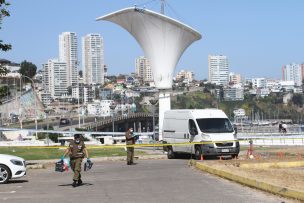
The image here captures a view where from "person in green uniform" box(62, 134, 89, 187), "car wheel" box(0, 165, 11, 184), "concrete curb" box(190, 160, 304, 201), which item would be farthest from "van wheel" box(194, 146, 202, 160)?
"person in green uniform" box(62, 134, 89, 187)

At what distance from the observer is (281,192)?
12.8 metres

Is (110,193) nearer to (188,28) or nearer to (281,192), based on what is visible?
(281,192)

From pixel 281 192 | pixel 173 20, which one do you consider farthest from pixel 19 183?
pixel 173 20

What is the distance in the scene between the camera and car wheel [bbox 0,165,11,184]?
60.0 ft

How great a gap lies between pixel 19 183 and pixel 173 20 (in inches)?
1659

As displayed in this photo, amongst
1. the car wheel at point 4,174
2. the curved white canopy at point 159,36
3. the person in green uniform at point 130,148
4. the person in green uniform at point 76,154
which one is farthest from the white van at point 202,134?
the curved white canopy at point 159,36

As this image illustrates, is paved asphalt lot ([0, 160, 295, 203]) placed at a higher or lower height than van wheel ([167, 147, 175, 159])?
lower

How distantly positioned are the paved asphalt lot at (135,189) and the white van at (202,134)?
291 inches

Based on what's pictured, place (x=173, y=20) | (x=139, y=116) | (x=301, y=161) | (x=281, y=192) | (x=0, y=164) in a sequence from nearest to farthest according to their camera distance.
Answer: (x=281, y=192) < (x=0, y=164) < (x=301, y=161) < (x=173, y=20) < (x=139, y=116)

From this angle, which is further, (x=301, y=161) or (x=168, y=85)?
(x=168, y=85)

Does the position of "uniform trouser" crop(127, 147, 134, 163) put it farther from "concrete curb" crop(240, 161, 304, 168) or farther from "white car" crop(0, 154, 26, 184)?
"white car" crop(0, 154, 26, 184)

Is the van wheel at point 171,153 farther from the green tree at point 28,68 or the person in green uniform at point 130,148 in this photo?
the green tree at point 28,68

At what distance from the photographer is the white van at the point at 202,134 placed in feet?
92.4

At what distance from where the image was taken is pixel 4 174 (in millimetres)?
18312
